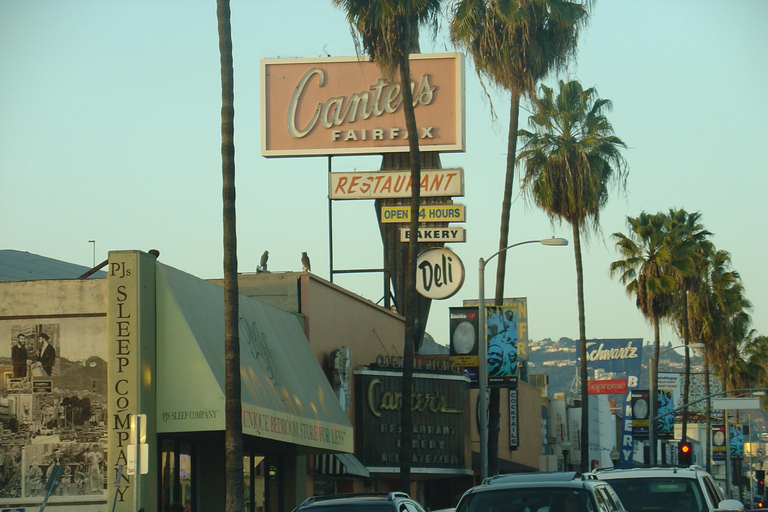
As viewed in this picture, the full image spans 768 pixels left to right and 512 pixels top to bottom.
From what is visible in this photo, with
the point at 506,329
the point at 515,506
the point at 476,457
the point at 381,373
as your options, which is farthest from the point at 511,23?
the point at 515,506

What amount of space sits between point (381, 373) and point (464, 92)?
12.0 metres

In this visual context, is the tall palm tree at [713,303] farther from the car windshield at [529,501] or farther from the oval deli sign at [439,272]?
the car windshield at [529,501]

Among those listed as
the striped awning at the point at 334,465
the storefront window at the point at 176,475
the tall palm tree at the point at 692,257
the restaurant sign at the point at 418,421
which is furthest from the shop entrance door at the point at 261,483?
the tall palm tree at the point at 692,257

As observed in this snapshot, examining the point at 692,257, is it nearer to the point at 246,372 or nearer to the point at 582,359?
the point at 582,359

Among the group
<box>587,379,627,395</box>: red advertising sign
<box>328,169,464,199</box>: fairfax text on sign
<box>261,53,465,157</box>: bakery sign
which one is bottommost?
<box>587,379,627,395</box>: red advertising sign

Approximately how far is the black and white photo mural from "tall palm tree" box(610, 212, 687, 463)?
36.6m

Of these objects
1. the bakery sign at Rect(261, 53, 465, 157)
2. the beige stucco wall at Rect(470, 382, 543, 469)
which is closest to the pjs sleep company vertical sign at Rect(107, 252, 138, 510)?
the bakery sign at Rect(261, 53, 465, 157)

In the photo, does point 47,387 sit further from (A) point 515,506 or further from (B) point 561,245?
(B) point 561,245

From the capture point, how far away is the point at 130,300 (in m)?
18.0

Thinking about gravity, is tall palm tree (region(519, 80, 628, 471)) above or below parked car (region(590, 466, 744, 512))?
above

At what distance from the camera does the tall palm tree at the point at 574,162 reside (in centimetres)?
3909

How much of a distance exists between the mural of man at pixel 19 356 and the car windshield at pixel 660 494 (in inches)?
404

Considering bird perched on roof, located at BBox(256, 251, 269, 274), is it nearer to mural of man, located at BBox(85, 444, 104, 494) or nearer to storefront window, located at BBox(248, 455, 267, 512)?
storefront window, located at BBox(248, 455, 267, 512)

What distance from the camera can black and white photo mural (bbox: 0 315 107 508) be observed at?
18078 millimetres
